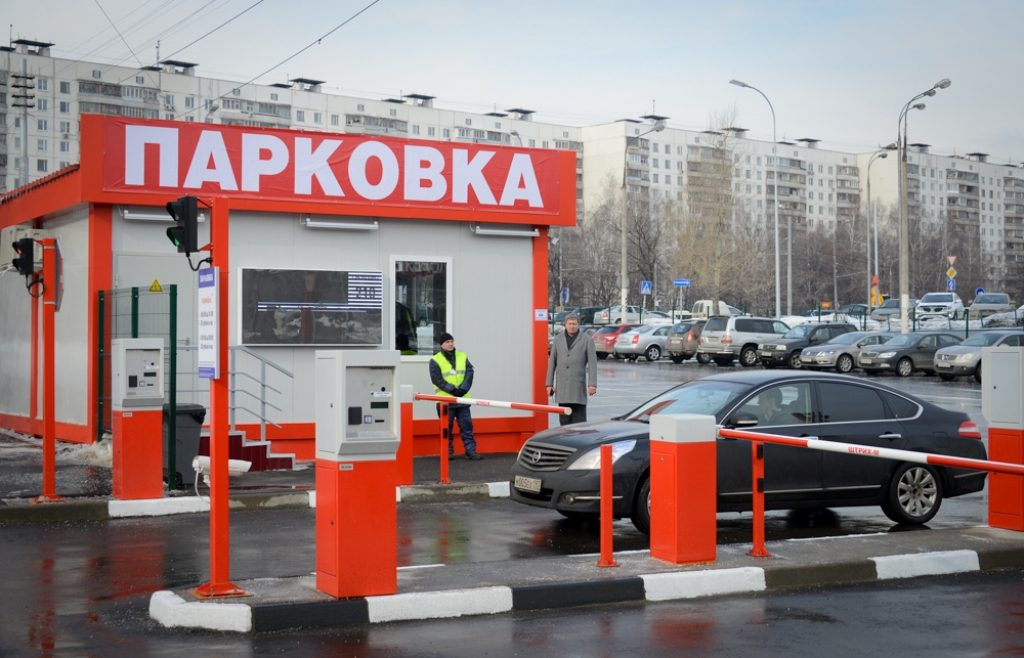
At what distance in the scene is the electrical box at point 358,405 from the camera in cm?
771

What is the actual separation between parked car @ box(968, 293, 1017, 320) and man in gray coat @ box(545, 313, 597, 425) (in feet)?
186

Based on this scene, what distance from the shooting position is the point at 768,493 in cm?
1134

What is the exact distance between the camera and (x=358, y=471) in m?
7.79

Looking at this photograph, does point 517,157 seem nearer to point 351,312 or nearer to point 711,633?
point 351,312

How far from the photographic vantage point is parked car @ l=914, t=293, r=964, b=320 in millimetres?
67438

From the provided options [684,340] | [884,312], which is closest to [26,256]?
[684,340]

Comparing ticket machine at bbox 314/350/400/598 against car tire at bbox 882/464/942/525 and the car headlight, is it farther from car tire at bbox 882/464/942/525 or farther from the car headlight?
car tire at bbox 882/464/942/525

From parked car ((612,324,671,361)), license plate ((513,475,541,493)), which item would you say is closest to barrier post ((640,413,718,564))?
license plate ((513,475,541,493))

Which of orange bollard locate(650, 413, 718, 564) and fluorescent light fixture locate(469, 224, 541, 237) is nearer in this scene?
orange bollard locate(650, 413, 718, 564)

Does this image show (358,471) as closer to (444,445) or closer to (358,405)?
(358,405)

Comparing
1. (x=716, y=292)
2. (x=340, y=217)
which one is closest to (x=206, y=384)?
(x=340, y=217)

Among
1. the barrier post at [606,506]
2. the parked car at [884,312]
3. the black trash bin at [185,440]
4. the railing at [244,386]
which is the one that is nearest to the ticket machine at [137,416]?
the black trash bin at [185,440]

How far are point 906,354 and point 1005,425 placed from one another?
30.3m

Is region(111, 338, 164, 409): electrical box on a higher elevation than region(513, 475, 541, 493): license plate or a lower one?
higher
